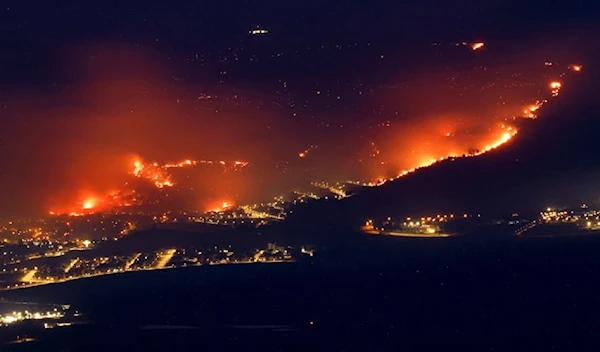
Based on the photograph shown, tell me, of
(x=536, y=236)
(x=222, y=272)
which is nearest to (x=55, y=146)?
(x=222, y=272)

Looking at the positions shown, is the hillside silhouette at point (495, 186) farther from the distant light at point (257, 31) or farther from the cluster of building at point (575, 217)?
the distant light at point (257, 31)

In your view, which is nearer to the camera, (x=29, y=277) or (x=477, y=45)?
(x=29, y=277)

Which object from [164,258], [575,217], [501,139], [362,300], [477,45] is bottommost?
[362,300]

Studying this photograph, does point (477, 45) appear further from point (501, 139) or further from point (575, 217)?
point (575, 217)

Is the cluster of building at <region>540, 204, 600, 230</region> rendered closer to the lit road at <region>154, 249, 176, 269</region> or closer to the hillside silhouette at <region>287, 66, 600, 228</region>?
the hillside silhouette at <region>287, 66, 600, 228</region>

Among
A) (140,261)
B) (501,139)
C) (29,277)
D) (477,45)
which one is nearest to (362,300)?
(140,261)

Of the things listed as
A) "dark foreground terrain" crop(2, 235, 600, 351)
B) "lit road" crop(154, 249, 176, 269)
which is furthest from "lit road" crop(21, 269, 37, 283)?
"lit road" crop(154, 249, 176, 269)

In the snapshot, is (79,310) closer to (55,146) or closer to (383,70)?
(55,146)

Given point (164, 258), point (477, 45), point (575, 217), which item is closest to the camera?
point (575, 217)
